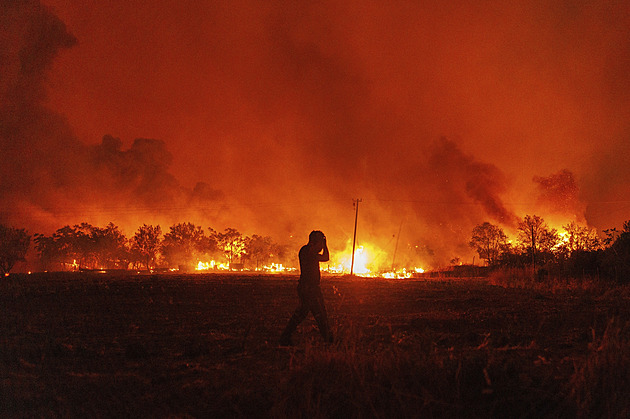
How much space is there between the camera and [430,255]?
96562 mm

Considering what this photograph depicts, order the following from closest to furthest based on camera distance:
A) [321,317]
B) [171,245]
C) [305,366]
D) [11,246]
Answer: [305,366], [321,317], [11,246], [171,245]

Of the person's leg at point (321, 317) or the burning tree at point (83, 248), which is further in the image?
the burning tree at point (83, 248)

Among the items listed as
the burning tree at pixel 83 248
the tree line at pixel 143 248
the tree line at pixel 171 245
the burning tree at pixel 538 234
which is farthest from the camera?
the tree line at pixel 143 248

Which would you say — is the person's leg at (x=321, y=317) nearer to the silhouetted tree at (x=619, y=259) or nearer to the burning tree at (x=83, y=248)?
the silhouetted tree at (x=619, y=259)

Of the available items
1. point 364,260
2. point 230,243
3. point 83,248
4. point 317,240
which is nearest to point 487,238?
point 364,260

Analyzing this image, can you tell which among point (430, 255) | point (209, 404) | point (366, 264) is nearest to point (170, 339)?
point (209, 404)

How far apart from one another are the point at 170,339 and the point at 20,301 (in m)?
10.9

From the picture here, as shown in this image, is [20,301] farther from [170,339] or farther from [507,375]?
[507,375]

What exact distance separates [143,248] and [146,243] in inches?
65.1

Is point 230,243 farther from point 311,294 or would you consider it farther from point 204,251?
point 311,294

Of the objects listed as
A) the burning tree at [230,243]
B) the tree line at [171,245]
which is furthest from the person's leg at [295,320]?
the burning tree at [230,243]

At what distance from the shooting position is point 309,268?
26.4 feet

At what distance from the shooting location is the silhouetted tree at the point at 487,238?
73.1m

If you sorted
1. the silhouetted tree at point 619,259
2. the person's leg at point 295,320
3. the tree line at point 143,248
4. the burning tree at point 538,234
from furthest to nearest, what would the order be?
the tree line at point 143,248
the burning tree at point 538,234
the silhouetted tree at point 619,259
the person's leg at point 295,320
